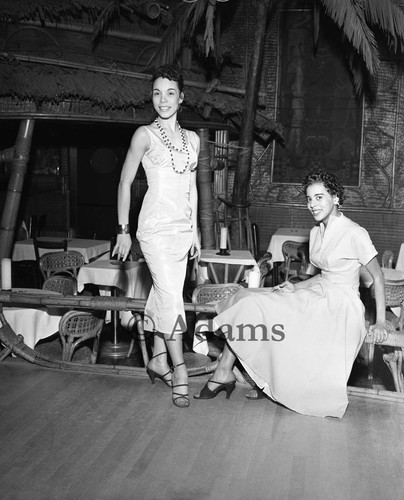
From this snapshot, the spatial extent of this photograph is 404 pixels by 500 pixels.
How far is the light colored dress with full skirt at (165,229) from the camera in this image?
394cm

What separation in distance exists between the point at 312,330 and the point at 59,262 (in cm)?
378

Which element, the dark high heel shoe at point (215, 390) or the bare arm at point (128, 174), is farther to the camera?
the dark high heel shoe at point (215, 390)

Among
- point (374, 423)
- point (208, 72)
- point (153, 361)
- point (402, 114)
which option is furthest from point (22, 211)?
point (374, 423)

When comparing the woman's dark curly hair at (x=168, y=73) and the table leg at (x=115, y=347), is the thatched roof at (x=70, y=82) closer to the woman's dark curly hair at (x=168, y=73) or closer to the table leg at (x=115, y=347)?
the table leg at (x=115, y=347)

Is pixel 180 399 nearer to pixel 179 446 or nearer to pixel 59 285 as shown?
pixel 179 446

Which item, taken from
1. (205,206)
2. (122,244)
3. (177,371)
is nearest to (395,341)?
(177,371)

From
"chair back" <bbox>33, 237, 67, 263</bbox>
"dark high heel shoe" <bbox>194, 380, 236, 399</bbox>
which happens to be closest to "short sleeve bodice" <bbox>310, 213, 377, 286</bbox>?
"dark high heel shoe" <bbox>194, 380, 236, 399</bbox>

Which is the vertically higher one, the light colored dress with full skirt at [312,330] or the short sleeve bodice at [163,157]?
the short sleeve bodice at [163,157]

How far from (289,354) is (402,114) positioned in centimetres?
759

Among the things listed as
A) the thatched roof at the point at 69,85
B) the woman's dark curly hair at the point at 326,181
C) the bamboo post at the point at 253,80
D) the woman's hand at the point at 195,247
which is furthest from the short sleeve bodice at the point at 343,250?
the bamboo post at the point at 253,80

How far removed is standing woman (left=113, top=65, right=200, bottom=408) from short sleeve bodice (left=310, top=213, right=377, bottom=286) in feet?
2.53

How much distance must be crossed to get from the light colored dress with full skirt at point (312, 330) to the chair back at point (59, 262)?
336 centimetres

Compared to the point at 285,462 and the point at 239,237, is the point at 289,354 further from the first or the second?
the point at 239,237

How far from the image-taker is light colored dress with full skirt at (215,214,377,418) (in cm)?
382
